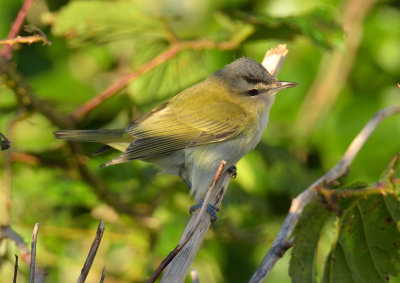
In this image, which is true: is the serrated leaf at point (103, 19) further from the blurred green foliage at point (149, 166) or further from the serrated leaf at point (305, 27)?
the serrated leaf at point (305, 27)

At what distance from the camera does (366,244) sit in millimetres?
2314

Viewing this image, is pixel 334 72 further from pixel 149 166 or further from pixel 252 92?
pixel 149 166

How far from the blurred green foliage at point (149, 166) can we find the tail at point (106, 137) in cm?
16

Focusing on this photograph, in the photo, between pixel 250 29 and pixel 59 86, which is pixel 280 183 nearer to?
pixel 250 29

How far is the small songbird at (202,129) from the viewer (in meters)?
3.06

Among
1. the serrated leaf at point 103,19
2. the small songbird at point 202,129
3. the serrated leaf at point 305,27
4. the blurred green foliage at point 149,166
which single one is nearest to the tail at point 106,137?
the small songbird at point 202,129

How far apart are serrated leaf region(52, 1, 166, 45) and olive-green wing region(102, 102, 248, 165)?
0.46 m

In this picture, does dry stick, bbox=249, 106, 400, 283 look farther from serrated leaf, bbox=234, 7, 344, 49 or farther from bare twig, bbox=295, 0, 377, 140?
bare twig, bbox=295, 0, 377, 140

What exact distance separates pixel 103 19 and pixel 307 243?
5.62ft

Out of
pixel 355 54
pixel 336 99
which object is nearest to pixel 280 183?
pixel 336 99

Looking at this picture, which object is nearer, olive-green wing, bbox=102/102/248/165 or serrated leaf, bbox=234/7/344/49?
serrated leaf, bbox=234/7/344/49

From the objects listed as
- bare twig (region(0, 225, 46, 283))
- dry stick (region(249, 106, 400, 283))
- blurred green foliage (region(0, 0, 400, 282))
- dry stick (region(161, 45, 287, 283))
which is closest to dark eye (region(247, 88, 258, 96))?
blurred green foliage (region(0, 0, 400, 282))

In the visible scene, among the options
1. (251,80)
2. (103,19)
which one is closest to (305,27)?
(251,80)

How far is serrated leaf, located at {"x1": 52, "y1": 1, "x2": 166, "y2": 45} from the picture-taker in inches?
127
